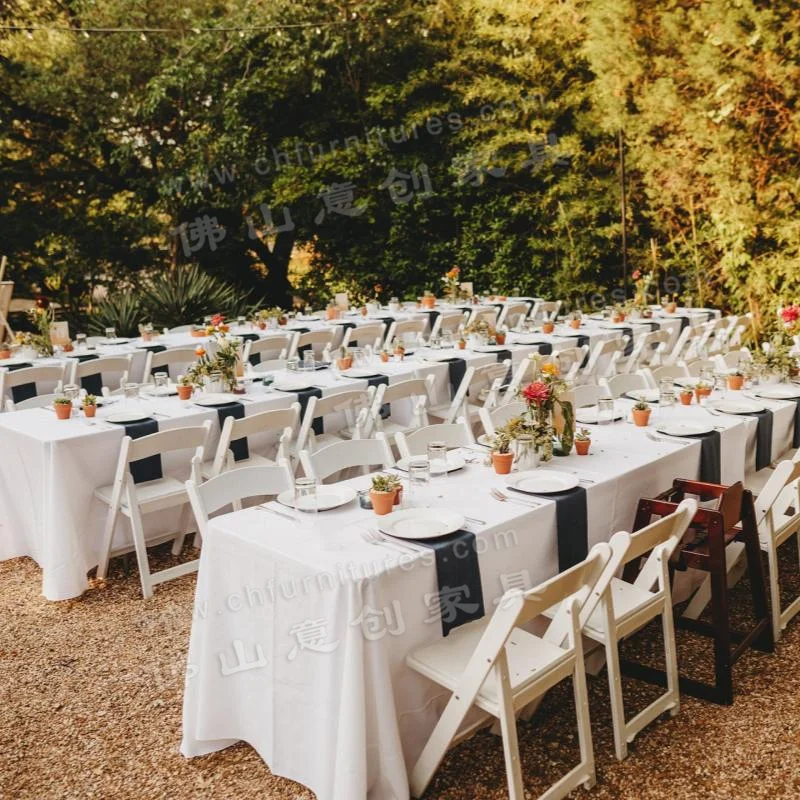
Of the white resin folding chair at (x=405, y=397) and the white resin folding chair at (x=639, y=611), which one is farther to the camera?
the white resin folding chair at (x=405, y=397)

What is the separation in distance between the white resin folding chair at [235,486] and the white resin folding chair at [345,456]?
0.17m

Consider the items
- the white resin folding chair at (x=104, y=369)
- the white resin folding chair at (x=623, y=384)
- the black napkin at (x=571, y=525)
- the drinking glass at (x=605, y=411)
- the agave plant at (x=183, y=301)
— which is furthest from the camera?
the agave plant at (x=183, y=301)

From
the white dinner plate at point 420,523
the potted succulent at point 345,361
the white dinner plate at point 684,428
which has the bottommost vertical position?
the white dinner plate at point 684,428

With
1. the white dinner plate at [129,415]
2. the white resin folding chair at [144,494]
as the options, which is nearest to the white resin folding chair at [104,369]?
the white dinner plate at [129,415]

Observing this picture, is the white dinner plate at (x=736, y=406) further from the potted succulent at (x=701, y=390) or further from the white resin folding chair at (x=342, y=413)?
the white resin folding chair at (x=342, y=413)

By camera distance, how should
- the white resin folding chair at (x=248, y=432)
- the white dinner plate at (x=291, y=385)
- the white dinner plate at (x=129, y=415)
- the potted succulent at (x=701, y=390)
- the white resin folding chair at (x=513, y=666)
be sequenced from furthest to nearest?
the white dinner plate at (x=291, y=385)
the potted succulent at (x=701, y=390)
the white dinner plate at (x=129, y=415)
the white resin folding chair at (x=248, y=432)
the white resin folding chair at (x=513, y=666)

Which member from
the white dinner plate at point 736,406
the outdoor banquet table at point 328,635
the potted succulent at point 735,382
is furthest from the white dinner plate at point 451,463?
the potted succulent at point 735,382

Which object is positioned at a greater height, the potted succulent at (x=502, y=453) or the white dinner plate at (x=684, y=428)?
the potted succulent at (x=502, y=453)

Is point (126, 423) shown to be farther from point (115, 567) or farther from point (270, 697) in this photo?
point (270, 697)

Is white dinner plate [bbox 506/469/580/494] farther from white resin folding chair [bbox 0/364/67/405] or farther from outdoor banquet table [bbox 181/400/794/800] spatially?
white resin folding chair [bbox 0/364/67/405]

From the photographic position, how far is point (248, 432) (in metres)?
4.55

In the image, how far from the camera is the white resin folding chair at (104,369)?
638 cm

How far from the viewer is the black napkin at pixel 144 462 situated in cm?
450

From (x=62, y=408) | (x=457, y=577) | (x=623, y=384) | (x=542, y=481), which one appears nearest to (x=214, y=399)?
(x=62, y=408)
